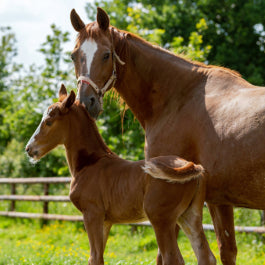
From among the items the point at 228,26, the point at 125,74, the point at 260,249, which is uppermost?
the point at 228,26

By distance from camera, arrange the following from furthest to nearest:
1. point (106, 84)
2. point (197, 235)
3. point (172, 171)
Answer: point (106, 84), point (197, 235), point (172, 171)

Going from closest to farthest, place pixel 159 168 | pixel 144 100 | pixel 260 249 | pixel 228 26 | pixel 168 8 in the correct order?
pixel 159 168
pixel 144 100
pixel 260 249
pixel 168 8
pixel 228 26

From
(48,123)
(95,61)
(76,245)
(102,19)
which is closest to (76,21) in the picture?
(102,19)

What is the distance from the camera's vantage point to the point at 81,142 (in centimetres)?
465

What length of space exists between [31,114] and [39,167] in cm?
225

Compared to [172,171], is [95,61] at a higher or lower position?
higher

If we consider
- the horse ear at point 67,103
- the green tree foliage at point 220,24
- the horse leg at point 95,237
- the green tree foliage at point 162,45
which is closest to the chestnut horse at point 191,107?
the horse ear at point 67,103

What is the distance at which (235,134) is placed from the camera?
3617 millimetres

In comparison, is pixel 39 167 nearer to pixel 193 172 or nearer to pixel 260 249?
pixel 260 249

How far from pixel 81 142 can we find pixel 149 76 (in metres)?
1.00

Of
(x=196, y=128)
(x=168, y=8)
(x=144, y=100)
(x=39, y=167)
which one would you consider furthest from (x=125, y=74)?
(x=168, y=8)

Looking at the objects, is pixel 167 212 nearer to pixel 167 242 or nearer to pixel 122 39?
pixel 167 242

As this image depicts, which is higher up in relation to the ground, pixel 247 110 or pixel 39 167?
pixel 247 110

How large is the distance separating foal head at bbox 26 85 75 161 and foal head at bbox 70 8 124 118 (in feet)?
0.99
